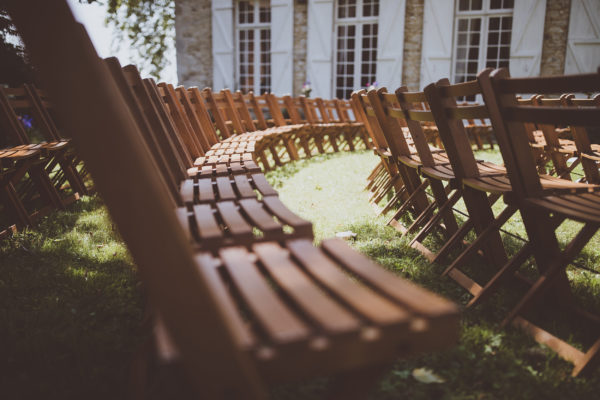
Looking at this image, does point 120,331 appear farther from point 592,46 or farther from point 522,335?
point 592,46

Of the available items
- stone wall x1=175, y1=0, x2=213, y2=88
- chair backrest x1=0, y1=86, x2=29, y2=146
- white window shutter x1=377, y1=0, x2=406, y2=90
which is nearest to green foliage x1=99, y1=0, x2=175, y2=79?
stone wall x1=175, y1=0, x2=213, y2=88

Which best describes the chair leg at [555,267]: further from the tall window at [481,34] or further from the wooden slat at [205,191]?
the tall window at [481,34]

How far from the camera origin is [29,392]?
67.1 inches

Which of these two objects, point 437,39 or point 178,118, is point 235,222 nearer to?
point 178,118

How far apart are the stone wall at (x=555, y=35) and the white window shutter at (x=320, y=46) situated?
5211 mm

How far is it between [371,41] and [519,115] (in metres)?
12.3

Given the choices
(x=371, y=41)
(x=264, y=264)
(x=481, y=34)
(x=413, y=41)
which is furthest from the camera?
(x=371, y=41)

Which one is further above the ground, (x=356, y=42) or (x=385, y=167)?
(x=385, y=167)

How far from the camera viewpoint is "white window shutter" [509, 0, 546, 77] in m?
11.9

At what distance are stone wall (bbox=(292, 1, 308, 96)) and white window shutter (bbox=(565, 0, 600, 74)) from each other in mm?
6417

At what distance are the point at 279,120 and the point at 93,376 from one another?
6.86 meters

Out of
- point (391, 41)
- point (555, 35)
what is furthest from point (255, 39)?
point (555, 35)

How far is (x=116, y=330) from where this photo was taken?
2156mm

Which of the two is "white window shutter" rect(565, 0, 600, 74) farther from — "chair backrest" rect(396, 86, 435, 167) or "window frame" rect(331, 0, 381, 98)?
"chair backrest" rect(396, 86, 435, 167)
